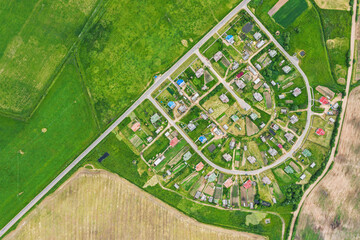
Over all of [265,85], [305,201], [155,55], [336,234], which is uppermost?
[155,55]

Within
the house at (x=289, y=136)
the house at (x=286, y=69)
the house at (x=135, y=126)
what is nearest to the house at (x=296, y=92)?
the house at (x=286, y=69)

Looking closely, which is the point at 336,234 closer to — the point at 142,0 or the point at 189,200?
the point at 189,200

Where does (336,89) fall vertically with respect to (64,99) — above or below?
below

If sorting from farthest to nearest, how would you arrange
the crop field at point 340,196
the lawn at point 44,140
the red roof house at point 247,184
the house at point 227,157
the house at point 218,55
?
the crop field at point 340,196, the red roof house at point 247,184, the house at point 227,157, the house at point 218,55, the lawn at point 44,140

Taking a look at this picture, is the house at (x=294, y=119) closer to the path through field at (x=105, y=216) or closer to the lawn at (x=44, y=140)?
the path through field at (x=105, y=216)

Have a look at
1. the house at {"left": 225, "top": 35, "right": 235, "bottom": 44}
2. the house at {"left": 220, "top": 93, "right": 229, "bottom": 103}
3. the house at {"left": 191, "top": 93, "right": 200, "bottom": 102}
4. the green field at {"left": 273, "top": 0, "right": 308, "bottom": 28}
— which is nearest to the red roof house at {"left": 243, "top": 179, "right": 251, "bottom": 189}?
the house at {"left": 220, "top": 93, "right": 229, "bottom": 103}

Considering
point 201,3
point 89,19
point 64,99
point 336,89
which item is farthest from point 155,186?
point 336,89
